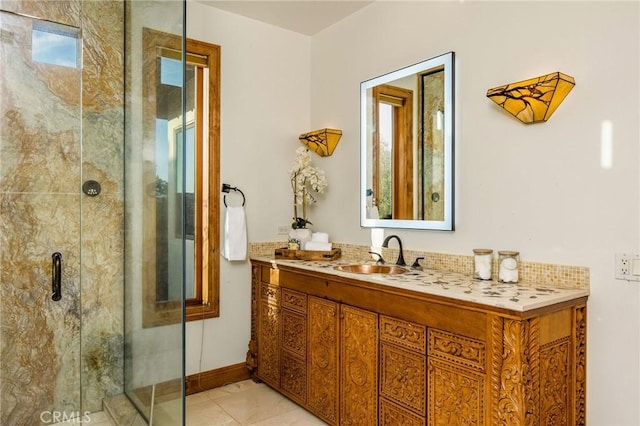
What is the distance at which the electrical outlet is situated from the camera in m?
1.78

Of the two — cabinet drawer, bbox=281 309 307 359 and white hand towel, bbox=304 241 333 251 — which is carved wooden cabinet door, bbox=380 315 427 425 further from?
white hand towel, bbox=304 241 333 251

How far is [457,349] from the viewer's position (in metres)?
1.84

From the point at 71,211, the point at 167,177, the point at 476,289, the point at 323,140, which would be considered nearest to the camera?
the point at 476,289

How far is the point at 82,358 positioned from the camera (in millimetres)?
2674

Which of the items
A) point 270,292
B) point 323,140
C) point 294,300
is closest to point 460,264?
point 294,300

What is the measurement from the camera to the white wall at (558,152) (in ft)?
5.97

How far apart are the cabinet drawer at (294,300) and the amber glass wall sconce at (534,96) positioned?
1.65 metres

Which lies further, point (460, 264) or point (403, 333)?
point (460, 264)

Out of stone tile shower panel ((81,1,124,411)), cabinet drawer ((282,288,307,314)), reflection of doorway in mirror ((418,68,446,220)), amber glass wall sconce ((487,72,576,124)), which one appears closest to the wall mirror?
reflection of doorway in mirror ((418,68,446,220))

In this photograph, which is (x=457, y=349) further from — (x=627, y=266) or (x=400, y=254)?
(x=400, y=254)

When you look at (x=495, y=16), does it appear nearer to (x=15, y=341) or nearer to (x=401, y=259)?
(x=401, y=259)

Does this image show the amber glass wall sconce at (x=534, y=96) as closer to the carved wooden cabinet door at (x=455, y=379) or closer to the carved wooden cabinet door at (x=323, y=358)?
the carved wooden cabinet door at (x=455, y=379)

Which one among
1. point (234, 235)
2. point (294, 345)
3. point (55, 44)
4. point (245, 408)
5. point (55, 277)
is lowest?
point (245, 408)

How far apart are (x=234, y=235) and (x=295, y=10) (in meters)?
1.79
